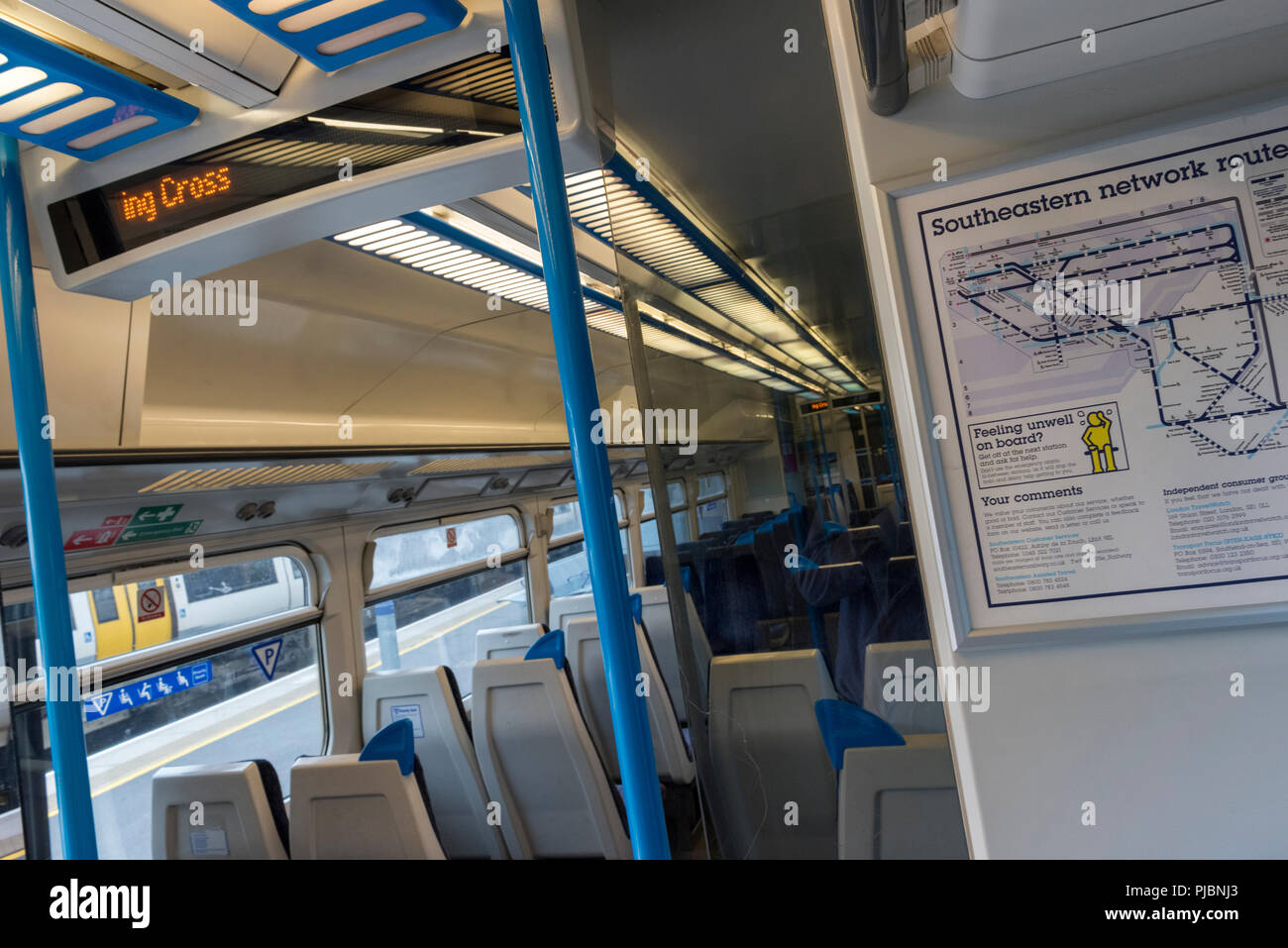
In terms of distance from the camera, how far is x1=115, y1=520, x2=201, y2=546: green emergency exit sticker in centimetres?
374

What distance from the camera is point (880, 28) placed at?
3.56 ft

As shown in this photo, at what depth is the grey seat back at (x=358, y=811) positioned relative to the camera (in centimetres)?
318

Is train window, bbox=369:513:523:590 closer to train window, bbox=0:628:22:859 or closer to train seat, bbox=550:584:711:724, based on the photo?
train seat, bbox=550:584:711:724

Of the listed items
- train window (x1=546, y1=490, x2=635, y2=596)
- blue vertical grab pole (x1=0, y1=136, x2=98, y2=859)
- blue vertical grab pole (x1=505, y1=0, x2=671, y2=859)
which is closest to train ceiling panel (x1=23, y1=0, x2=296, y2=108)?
blue vertical grab pole (x1=0, y1=136, x2=98, y2=859)

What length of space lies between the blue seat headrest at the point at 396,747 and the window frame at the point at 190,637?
1276 millimetres

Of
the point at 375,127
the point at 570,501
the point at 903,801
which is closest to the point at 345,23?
the point at 375,127

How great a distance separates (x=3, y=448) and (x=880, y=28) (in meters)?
2.71

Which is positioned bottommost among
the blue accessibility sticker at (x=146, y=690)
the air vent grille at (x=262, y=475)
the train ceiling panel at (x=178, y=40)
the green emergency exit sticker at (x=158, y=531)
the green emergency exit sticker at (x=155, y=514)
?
the blue accessibility sticker at (x=146, y=690)

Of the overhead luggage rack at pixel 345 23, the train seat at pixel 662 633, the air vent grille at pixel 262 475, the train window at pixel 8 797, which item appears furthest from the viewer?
the train seat at pixel 662 633

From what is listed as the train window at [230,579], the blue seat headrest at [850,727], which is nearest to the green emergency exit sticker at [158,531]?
the train window at [230,579]

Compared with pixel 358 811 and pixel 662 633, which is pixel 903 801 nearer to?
pixel 358 811

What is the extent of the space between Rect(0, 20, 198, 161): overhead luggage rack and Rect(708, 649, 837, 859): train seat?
5.87 ft

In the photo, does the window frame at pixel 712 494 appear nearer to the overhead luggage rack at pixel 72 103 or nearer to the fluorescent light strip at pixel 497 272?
the fluorescent light strip at pixel 497 272

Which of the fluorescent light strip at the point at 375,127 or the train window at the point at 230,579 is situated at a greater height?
the fluorescent light strip at the point at 375,127
